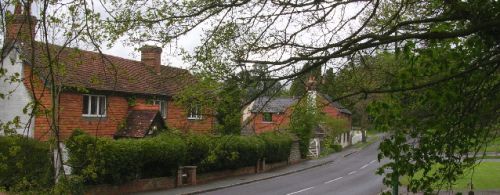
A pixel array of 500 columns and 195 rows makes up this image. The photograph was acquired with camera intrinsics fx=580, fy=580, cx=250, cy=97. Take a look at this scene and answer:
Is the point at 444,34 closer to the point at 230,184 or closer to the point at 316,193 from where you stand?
the point at 316,193

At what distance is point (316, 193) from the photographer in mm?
26453

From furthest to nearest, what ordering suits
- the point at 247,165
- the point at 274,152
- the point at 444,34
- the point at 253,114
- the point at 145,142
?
the point at 274,152, the point at 247,165, the point at 145,142, the point at 253,114, the point at 444,34

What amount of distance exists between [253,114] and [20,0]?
4684mm

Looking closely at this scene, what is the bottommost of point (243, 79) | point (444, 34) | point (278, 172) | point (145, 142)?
point (278, 172)

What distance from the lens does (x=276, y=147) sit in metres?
41.6

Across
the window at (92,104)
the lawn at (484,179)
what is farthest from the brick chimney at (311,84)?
the window at (92,104)

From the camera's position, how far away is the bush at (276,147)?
39875mm

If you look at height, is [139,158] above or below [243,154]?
above

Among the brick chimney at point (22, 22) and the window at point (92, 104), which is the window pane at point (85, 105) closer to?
the window at point (92, 104)

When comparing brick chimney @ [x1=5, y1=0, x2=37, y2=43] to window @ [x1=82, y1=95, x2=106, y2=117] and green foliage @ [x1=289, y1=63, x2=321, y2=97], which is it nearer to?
green foliage @ [x1=289, y1=63, x2=321, y2=97]

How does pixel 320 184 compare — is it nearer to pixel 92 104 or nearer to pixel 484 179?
pixel 484 179

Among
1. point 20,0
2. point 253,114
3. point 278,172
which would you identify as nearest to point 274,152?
point 278,172

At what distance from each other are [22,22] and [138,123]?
27.5 metres

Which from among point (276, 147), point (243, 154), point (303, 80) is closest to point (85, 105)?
point (243, 154)
